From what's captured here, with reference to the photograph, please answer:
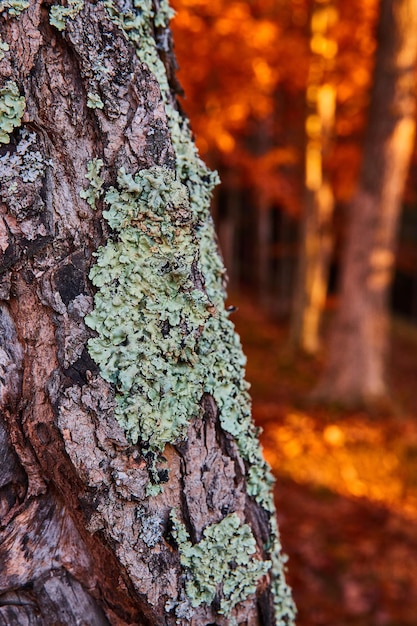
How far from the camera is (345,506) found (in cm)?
496

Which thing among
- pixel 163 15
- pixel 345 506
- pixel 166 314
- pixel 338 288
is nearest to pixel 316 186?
pixel 338 288

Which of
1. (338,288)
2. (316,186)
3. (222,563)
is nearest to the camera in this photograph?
(222,563)

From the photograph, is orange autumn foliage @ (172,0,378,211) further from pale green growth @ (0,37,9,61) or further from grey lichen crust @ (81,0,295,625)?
pale green growth @ (0,37,9,61)

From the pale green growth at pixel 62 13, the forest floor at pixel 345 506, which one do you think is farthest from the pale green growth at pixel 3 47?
the forest floor at pixel 345 506

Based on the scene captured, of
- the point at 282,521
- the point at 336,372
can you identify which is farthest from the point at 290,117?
the point at 282,521

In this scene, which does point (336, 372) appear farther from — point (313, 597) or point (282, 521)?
point (313, 597)

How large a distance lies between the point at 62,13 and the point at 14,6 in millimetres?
94

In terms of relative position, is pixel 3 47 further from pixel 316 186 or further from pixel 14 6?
pixel 316 186

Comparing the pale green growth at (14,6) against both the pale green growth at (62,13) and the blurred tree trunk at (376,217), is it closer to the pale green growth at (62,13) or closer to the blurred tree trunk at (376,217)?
the pale green growth at (62,13)

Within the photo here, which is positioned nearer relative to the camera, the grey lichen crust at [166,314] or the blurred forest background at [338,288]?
the grey lichen crust at [166,314]

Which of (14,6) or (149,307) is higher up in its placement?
(14,6)

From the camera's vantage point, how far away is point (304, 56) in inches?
410

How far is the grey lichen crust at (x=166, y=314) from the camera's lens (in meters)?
1.25

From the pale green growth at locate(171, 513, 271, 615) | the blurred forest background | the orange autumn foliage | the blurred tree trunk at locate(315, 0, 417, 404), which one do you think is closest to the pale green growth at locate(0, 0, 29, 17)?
the pale green growth at locate(171, 513, 271, 615)
